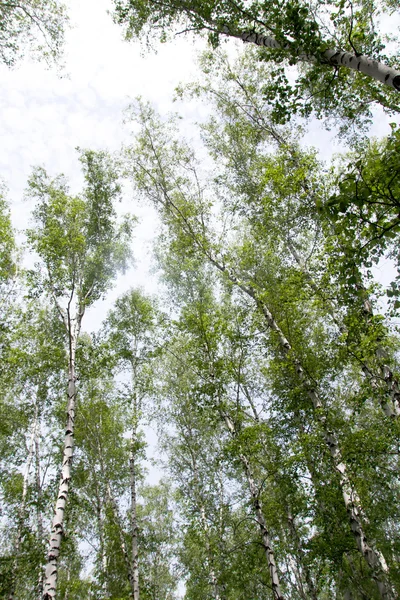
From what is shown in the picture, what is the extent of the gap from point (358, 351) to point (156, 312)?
1007 cm

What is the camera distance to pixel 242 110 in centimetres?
1502

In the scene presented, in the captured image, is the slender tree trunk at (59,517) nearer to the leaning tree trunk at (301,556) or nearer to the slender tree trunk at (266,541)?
the slender tree trunk at (266,541)

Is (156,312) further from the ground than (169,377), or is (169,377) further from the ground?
(156,312)

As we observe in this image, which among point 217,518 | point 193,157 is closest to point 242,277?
point 193,157

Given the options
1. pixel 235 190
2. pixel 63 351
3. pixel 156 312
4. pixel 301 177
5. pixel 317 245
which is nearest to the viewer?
pixel 301 177

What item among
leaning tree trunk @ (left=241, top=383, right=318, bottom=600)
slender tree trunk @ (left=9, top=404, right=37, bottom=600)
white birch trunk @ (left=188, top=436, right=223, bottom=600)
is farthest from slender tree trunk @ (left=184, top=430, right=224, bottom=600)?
slender tree trunk @ (left=9, top=404, right=37, bottom=600)

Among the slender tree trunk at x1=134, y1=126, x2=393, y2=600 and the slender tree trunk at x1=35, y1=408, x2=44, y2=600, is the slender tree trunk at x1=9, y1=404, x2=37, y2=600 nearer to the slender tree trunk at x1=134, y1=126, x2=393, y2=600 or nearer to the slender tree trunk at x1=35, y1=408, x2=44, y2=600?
the slender tree trunk at x1=35, y1=408, x2=44, y2=600

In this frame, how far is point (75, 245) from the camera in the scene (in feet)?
37.1

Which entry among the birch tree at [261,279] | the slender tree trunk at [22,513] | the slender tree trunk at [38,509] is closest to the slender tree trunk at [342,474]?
the birch tree at [261,279]

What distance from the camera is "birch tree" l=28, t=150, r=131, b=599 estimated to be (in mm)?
9912

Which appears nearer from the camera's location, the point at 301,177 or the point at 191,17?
the point at 191,17

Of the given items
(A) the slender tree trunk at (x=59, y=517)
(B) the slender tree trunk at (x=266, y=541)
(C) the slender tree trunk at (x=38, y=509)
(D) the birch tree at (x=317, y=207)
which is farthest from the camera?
(C) the slender tree trunk at (x=38, y=509)

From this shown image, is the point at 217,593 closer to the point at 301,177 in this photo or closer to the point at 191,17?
the point at 301,177

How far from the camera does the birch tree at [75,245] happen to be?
991 centimetres
